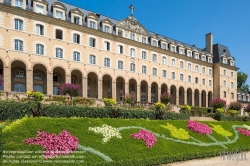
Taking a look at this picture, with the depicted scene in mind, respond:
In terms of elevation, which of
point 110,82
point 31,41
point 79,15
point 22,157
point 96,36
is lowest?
point 22,157

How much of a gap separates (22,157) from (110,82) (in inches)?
1120

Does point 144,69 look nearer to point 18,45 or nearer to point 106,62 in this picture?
point 106,62

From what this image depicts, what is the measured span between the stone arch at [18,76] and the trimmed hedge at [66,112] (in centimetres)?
1524

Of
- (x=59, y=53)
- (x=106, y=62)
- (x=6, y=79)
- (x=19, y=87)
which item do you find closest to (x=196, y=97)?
(x=106, y=62)

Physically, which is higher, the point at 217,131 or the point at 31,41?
the point at 31,41

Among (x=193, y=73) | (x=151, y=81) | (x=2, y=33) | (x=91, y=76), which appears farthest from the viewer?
(x=193, y=73)

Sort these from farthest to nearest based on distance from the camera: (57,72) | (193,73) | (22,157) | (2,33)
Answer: (193,73) → (57,72) → (2,33) → (22,157)

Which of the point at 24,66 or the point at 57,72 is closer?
the point at 24,66

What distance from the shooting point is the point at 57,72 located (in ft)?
108

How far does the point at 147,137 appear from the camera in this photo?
11922mm

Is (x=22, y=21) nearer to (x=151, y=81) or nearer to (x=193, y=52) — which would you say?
(x=151, y=81)

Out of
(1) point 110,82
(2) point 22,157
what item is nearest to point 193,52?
(1) point 110,82

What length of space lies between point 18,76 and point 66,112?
55.1ft

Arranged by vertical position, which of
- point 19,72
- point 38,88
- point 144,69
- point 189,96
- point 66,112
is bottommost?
point 189,96
